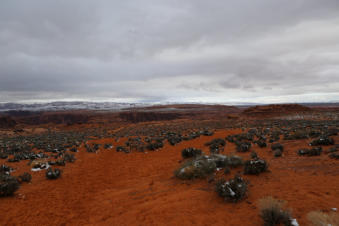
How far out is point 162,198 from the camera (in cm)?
555

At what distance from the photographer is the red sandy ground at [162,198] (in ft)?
14.1

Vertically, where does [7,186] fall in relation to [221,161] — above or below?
below

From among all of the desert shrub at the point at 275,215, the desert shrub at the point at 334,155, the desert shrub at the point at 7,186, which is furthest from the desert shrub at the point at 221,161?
the desert shrub at the point at 7,186

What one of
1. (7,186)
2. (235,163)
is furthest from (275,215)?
(7,186)

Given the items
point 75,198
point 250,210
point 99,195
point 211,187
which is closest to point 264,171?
point 211,187

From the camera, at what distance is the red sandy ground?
4.30 metres

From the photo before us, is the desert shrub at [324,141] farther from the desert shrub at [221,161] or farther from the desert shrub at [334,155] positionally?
the desert shrub at [221,161]

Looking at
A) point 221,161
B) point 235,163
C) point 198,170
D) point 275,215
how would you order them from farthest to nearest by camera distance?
1. point 221,161
2. point 235,163
3. point 198,170
4. point 275,215

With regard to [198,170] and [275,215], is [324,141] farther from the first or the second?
[275,215]

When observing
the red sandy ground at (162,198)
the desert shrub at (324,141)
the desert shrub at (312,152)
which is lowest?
the red sandy ground at (162,198)

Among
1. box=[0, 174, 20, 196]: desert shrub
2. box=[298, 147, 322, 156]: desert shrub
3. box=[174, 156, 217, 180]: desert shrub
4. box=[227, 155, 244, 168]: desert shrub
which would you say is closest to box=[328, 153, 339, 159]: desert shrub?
box=[298, 147, 322, 156]: desert shrub

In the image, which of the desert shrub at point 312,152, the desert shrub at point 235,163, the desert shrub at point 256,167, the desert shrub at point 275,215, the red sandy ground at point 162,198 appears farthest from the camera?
the desert shrub at point 312,152

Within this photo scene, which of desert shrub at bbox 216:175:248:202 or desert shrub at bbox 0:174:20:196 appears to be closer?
desert shrub at bbox 216:175:248:202

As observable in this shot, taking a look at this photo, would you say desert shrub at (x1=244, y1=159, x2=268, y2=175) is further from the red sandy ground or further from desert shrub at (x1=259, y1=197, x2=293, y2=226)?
desert shrub at (x1=259, y1=197, x2=293, y2=226)
